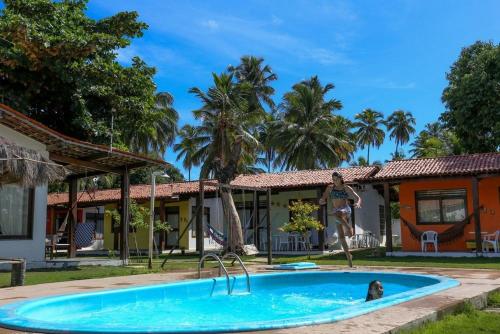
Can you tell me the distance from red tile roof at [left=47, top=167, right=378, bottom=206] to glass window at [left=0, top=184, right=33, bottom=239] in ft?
20.4

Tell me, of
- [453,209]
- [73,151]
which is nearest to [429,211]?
[453,209]

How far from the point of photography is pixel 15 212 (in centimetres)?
1298

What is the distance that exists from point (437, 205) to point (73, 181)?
13.5 meters

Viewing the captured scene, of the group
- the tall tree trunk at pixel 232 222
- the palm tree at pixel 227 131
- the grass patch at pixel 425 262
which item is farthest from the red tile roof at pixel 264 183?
the grass patch at pixel 425 262

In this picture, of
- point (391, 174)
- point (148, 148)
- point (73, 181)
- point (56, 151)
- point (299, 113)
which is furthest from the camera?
point (148, 148)

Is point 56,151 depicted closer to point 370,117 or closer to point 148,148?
point 148,148

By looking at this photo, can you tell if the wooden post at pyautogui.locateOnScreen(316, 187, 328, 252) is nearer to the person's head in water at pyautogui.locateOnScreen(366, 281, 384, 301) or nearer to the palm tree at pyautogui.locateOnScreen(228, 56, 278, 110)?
the person's head in water at pyautogui.locateOnScreen(366, 281, 384, 301)

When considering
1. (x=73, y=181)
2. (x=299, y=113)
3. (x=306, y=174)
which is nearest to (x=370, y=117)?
(x=299, y=113)

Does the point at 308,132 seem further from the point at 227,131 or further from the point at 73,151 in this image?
the point at 73,151

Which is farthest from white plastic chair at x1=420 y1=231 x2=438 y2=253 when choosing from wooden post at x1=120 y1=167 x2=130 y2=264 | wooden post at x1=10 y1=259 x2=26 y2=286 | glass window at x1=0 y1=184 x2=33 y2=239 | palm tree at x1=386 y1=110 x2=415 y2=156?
palm tree at x1=386 y1=110 x2=415 y2=156

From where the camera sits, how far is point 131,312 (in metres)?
7.34

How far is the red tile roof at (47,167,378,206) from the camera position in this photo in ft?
70.4

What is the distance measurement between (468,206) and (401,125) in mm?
38485

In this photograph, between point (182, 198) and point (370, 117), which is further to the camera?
point (370, 117)
